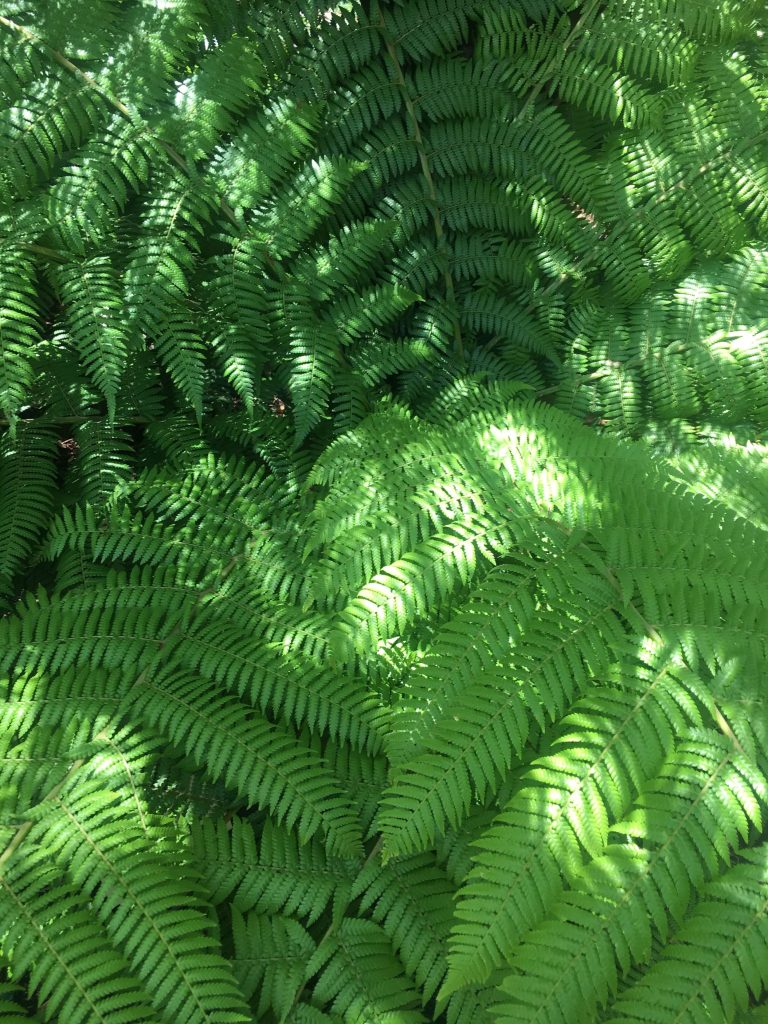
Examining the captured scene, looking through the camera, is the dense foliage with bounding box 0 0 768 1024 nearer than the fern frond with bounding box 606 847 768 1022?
No

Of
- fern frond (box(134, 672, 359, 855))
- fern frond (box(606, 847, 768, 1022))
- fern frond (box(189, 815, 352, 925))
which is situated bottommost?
fern frond (box(189, 815, 352, 925))

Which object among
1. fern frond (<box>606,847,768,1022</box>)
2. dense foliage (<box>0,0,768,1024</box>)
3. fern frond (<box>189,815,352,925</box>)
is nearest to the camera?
fern frond (<box>606,847,768,1022</box>)

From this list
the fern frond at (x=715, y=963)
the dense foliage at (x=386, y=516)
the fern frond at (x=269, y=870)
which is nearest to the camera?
the fern frond at (x=715, y=963)

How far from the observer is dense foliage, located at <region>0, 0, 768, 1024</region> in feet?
5.38

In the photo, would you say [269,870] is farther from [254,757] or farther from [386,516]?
[386,516]

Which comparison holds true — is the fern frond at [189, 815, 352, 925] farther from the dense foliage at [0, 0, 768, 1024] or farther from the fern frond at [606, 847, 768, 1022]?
the fern frond at [606, 847, 768, 1022]

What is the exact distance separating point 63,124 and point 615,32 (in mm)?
2514

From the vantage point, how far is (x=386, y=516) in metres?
2.11

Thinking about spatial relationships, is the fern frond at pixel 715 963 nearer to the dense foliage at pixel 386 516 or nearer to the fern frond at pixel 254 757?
the dense foliage at pixel 386 516

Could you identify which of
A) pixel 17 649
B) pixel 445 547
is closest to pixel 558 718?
pixel 445 547

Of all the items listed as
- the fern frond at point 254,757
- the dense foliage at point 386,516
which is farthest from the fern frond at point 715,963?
the fern frond at point 254,757

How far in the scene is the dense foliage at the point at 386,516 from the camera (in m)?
1.64

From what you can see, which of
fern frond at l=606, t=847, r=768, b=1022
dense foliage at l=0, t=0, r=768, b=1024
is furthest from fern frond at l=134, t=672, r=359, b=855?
fern frond at l=606, t=847, r=768, b=1022

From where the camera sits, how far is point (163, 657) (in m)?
2.26
